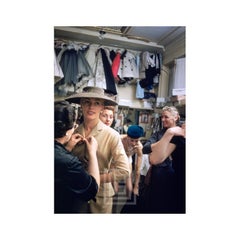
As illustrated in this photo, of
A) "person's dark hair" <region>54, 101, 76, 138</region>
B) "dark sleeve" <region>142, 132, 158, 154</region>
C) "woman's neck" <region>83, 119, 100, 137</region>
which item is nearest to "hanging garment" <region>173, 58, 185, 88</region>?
"dark sleeve" <region>142, 132, 158, 154</region>

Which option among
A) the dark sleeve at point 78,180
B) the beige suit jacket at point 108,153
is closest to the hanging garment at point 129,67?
the beige suit jacket at point 108,153

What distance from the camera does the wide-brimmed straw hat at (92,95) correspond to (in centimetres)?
143

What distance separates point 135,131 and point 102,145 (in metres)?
0.25

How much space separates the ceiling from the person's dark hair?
0.47 metres

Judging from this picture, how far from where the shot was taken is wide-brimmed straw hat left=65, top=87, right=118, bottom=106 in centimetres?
143

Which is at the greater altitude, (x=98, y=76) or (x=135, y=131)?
(x=98, y=76)

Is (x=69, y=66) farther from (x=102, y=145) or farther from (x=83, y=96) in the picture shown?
(x=102, y=145)

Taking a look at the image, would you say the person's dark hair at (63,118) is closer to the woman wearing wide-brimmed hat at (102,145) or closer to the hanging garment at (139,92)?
the woman wearing wide-brimmed hat at (102,145)

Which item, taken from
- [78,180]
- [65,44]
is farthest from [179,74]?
[78,180]

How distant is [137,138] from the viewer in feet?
4.84

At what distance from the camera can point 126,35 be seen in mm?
1492

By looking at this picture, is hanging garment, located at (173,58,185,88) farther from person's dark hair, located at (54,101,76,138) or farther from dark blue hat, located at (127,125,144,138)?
person's dark hair, located at (54,101,76,138)
